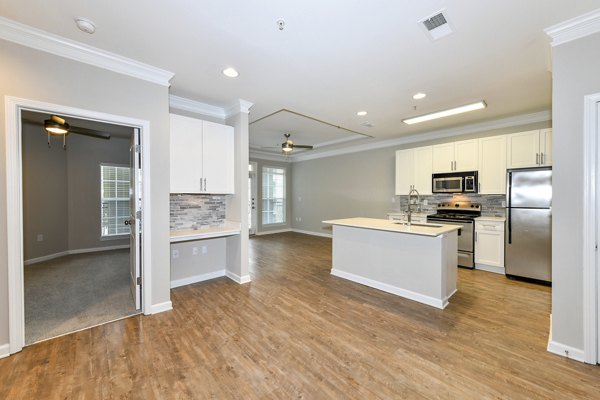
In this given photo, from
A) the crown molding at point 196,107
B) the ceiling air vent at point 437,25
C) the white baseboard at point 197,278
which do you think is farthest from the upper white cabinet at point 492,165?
the white baseboard at point 197,278

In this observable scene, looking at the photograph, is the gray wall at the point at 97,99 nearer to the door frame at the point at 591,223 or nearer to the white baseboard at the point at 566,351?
the white baseboard at the point at 566,351

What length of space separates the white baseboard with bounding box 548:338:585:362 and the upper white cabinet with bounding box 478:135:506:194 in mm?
3039

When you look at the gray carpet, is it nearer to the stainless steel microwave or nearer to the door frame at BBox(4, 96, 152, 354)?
the door frame at BBox(4, 96, 152, 354)

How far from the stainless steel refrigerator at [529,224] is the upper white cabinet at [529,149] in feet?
1.62

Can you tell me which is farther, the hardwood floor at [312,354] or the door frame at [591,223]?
the door frame at [591,223]

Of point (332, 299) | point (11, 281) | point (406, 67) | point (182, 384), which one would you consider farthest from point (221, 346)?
point (406, 67)

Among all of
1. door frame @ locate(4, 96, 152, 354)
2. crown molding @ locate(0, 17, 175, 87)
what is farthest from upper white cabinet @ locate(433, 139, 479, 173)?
door frame @ locate(4, 96, 152, 354)

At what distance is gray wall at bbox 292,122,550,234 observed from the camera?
6.64 meters

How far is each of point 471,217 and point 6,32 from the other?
21.4 ft

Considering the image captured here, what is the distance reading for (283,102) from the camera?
384 cm

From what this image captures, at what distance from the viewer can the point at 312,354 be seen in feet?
7.07

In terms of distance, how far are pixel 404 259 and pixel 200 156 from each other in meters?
3.20

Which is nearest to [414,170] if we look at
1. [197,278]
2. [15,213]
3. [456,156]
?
[456,156]

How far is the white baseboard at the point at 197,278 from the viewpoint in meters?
3.72
